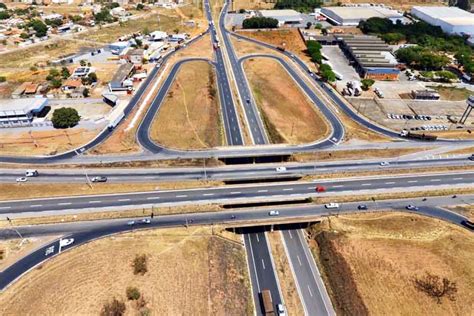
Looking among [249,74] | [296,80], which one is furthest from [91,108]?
[296,80]

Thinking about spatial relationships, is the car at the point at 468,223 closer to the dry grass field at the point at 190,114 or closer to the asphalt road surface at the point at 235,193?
the asphalt road surface at the point at 235,193

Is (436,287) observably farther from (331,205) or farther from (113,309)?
(113,309)

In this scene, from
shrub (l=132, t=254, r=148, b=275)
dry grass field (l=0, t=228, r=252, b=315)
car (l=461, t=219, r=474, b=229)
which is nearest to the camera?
dry grass field (l=0, t=228, r=252, b=315)

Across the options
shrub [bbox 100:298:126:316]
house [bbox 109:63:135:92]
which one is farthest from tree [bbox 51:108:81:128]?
shrub [bbox 100:298:126:316]

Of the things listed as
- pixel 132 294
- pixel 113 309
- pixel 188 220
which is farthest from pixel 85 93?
pixel 113 309

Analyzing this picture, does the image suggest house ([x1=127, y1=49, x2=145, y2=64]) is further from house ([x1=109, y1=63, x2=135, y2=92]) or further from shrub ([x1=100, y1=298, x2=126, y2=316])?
shrub ([x1=100, y1=298, x2=126, y2=316])

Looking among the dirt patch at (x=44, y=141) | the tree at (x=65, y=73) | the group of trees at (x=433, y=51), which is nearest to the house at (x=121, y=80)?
the tree at (x=65, y=73)

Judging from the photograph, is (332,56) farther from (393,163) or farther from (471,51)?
(393,163)
